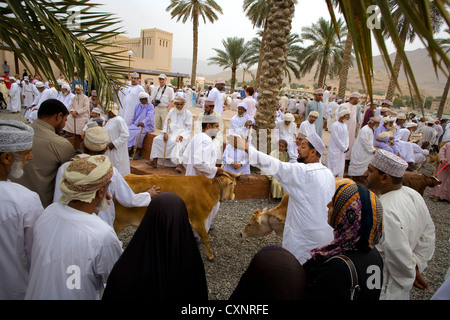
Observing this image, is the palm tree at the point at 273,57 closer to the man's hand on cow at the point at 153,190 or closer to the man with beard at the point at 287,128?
the man with beard at the point at 287,128

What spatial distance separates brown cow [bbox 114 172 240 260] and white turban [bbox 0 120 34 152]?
1522mm

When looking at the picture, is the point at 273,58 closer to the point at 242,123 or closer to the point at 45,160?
the point at 242,123

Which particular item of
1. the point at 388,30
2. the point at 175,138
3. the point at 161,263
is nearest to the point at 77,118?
the point at 175,138

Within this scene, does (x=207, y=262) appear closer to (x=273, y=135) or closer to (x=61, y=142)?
(x=61, y=142)

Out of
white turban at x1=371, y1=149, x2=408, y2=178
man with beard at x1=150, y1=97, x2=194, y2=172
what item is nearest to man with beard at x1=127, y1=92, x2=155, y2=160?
man with beard at x1=150, y1=97, x2=194, y2=172

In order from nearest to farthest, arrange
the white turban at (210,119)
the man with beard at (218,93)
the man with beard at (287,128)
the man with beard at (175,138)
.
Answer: the white turban at (210,119), the man with beard at (175,138), the man with beard at (287,128), the man with beard at (218,93)

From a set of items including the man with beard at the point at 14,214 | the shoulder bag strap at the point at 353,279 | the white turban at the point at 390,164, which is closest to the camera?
the shoulder bag strap at the point at 353,279

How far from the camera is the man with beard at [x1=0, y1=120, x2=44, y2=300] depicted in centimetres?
175

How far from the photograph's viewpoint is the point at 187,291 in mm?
1690

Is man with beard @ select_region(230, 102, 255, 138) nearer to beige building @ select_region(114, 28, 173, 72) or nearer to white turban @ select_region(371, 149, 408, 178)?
white turban @ select_region(371, 149, 408, 178)

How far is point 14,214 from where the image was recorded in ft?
5.76

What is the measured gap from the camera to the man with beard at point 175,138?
6.55 m

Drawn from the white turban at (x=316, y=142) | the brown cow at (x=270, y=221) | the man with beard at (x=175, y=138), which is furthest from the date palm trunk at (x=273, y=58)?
the white turban at (x=316, y=142)
